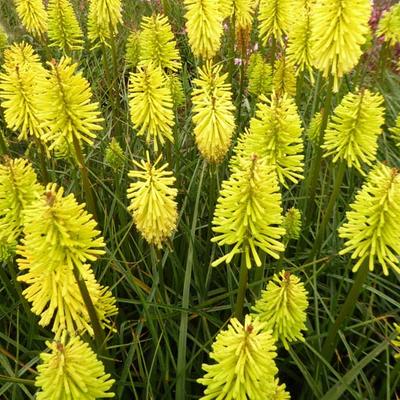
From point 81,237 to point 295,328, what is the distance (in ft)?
3.13

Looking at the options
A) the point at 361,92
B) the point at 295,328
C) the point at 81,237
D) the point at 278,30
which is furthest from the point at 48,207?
the point at 278,30

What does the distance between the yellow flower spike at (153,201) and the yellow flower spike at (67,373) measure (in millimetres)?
719

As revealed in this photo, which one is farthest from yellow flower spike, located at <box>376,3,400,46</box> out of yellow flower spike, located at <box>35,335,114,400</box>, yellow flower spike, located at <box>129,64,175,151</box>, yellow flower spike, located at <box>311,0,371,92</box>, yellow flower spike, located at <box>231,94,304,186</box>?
yellow flower spike, located at <box>35,335,114,400</box>

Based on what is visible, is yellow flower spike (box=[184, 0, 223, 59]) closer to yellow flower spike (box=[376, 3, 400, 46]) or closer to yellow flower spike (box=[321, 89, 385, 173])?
yellow flower spike (box=[321, 89, 385, 173])

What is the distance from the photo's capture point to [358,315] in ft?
10.9

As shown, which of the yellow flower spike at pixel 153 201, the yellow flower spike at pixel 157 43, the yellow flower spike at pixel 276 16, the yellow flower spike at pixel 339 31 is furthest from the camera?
the yellow flower spike at pixel 276 16

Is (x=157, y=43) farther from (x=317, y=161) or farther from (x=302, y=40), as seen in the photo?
(x=317, y=161)

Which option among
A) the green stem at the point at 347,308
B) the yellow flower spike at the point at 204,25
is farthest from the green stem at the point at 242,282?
the yellow flower spike at the point at 204,25

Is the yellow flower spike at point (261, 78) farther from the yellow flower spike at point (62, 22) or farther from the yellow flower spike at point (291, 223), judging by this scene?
the yellow flower spike at point (291, 223)

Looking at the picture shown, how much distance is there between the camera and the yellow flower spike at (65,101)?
227cm

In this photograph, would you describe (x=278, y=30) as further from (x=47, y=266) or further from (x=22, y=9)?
(x=47, y=266)

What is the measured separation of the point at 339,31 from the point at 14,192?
66.9 inches

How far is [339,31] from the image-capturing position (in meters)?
2.59

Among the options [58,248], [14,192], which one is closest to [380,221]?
[58,248]
